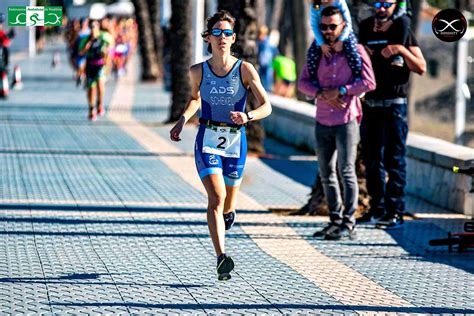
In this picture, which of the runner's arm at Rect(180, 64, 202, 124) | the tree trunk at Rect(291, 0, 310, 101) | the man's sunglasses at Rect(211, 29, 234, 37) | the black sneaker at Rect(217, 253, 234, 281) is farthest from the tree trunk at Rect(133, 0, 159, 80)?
the black sneaker at Rect(217, 253, 234, 281)

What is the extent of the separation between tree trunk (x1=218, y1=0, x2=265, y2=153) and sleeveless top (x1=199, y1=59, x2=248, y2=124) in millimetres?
8326

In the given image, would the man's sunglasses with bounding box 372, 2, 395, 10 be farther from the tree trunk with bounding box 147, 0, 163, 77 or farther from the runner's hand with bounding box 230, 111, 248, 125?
the tree trunk with bounding box 147, 0, 163, 77

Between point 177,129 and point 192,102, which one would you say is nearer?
point 177,129

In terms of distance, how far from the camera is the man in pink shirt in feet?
35.8

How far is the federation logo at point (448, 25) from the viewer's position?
9.60m

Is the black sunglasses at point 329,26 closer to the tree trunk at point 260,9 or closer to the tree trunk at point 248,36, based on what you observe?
the tree trunk at point 248,36

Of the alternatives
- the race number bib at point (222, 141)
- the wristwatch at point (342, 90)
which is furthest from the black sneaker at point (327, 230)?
the race number bib at point (222, 141)

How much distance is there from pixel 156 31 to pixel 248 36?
25.4 metres

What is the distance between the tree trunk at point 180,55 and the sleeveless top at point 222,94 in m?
12.9

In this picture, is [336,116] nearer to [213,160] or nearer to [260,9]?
[213,160]

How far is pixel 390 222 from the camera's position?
460 inches

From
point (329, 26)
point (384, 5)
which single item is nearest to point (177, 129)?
point (329, 26)

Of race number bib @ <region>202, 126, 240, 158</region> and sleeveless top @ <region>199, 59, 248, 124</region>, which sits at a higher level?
sleeveless top @ <region>199, 59, 248, 124</region>

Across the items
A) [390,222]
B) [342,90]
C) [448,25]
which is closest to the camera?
[448,25]
